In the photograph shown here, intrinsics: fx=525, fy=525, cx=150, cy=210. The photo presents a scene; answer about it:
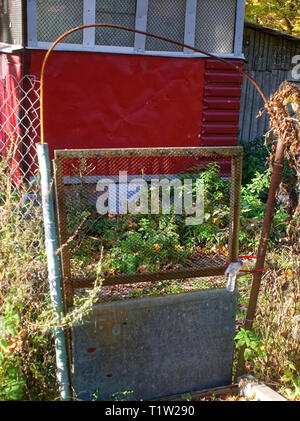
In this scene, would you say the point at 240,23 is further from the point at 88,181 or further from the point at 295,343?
the point at 295,343

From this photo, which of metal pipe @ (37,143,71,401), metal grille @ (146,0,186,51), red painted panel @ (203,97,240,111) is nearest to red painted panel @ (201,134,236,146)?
red painted panel @ (203,97,240,111)

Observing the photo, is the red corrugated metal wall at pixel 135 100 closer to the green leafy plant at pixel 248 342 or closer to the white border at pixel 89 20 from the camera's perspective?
the white border at pixel 89 20

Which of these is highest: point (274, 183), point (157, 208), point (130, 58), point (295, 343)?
point (130, 58)

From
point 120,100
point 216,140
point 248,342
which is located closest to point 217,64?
point 216,140

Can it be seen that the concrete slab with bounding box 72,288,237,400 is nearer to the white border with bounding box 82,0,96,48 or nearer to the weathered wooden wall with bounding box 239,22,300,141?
the white border with bounding box 82,0,96,48

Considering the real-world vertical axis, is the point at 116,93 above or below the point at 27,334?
above

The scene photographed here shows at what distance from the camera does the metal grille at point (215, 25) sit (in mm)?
7480

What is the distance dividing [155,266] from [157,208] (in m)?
0.63

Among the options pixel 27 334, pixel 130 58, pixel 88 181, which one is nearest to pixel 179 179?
pixel 88 181

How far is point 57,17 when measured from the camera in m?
6.59

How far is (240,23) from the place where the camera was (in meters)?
7.74

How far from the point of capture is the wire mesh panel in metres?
3.18

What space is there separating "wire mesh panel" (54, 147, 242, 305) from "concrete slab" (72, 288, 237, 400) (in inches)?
6.8

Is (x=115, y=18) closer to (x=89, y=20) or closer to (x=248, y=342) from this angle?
(x=89, y=20)
